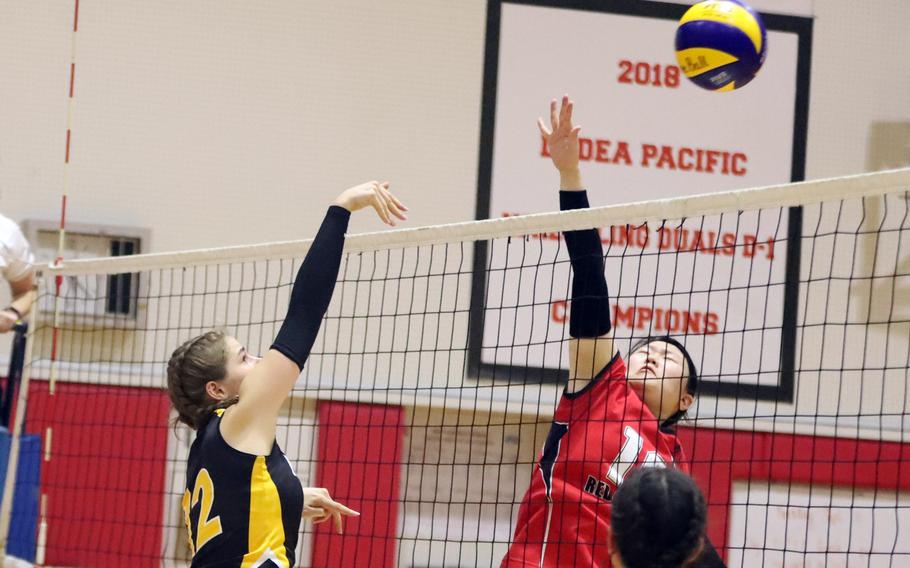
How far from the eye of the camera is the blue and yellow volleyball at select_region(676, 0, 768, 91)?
12.4ft

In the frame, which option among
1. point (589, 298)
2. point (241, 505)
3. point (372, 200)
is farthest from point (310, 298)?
point (589, 298)

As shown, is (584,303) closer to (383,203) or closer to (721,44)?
(383,203)

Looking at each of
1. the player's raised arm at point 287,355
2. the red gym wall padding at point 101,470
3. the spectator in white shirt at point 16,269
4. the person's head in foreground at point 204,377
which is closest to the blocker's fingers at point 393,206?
the player's raised arm at point 287,355

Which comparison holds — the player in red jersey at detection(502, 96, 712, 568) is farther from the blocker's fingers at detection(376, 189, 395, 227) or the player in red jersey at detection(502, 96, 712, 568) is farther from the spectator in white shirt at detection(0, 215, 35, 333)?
the spectator in white shirt at detection(0, 215, 35, 333)

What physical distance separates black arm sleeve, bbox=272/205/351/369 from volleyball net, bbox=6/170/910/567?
349cm

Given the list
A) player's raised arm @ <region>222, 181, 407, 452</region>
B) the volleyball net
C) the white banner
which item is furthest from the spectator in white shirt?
player's raised arm @ <region>222, 181, 407, 452</region>

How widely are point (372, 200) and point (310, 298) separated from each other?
0.33 meters

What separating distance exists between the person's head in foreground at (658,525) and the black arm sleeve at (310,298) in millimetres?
869

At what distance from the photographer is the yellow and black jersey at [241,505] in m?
2.62

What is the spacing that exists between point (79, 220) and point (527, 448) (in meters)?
2.86

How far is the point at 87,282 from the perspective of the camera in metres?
6.51

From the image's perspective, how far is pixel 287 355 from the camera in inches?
102

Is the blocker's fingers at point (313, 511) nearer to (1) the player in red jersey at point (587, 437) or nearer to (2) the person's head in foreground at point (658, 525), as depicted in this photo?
(1) the player in red jersey at point (587, 437)

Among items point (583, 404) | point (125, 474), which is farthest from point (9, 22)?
point (583, 404)
